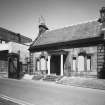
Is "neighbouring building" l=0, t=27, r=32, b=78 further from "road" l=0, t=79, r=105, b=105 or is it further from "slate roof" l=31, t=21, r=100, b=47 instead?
"road" l=0, t=79, r=105, b=105

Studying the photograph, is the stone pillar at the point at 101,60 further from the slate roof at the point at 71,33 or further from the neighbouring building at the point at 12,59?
the neighbouring building at the point at 12,59

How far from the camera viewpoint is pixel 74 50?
17.8 m

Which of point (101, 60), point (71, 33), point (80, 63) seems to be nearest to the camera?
point (101, 60)

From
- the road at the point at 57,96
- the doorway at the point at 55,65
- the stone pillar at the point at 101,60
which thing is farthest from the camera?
the doorway at the point at 55,65

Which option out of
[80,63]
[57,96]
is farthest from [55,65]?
[57,96]

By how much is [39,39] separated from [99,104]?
18.4 m

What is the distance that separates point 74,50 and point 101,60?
4.27 meters

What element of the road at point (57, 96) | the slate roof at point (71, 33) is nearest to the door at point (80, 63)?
the slate roof at point (71, 33)

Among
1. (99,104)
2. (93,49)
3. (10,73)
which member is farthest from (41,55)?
(99,104)

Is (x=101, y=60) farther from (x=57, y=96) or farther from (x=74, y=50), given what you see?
(x=57, y=96)

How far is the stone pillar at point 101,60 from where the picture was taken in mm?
15400

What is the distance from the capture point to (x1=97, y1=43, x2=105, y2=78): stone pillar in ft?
50.5

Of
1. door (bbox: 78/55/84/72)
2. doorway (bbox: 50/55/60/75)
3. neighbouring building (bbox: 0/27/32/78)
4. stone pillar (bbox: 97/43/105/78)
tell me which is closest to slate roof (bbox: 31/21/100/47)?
stone pillar (bbox: 97/43/105/78)

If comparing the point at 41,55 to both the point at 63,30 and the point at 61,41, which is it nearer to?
the point at 61,41
